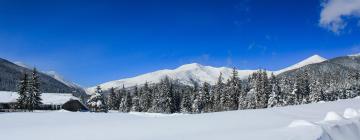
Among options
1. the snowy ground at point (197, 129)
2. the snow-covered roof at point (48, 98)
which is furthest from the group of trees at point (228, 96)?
the snowy ground at point (197, 129)

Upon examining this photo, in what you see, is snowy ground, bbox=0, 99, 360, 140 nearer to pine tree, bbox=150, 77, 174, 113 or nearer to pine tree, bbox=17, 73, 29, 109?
pine tree, bbox=17, 73, 29, 109

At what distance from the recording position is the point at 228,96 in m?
→ 99.4

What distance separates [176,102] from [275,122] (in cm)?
11146

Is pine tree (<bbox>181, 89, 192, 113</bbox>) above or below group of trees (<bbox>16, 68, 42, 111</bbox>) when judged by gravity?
below

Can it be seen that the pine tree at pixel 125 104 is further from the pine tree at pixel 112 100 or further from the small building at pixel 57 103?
the small building at pixel 57 103

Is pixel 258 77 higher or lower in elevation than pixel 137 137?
higher

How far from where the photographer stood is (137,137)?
10.8m

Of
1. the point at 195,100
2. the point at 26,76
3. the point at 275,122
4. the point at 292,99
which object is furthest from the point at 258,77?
the point at 275,122

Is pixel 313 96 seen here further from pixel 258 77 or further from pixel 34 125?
pixel 34 125

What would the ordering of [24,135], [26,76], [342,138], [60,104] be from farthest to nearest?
[60,104] < [26,76] < [342,138] < [24,135]

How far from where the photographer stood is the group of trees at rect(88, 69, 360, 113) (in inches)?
3684

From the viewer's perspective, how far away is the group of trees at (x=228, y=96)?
93562 mm

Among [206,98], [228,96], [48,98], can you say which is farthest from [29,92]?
[206,98]

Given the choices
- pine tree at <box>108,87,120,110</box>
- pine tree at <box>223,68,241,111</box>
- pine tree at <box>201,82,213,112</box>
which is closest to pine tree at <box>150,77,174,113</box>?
pine tree at <box>201,82,213,112</box>
